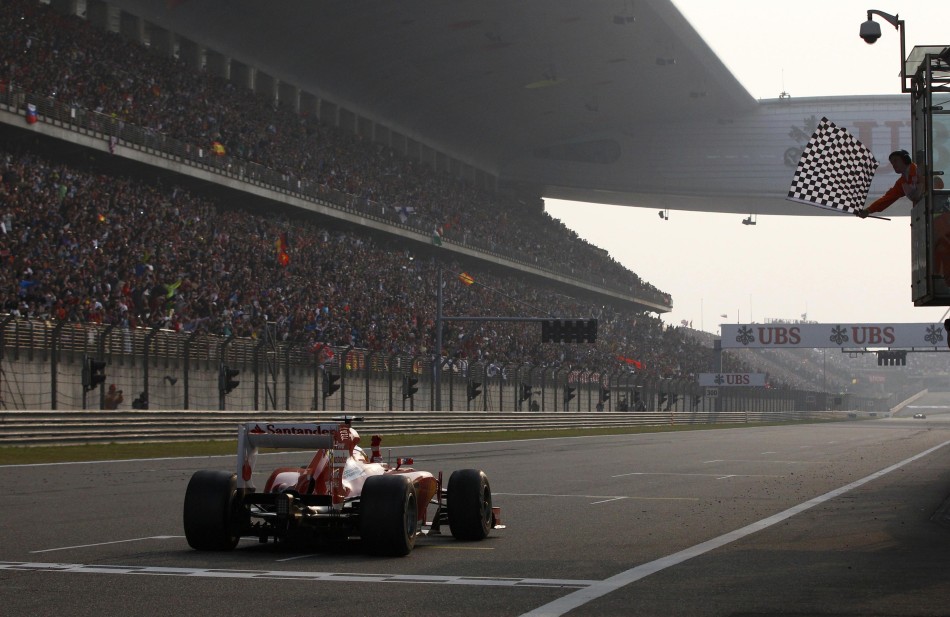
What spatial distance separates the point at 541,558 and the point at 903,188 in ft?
14.4

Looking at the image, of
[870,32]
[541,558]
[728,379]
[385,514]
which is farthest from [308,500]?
[728,379]

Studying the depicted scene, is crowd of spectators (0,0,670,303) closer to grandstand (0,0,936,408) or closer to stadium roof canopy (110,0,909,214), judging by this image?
grandstand (0,0,936,408)

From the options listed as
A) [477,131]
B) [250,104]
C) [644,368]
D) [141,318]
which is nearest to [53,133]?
[141,318]

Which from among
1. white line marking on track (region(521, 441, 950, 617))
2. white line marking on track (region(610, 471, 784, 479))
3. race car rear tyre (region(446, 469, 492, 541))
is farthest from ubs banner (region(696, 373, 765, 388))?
Answer: race car rear tyre (region(446, 469, 492, 541))

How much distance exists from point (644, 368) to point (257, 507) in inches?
2528

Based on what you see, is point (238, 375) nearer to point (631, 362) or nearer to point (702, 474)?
point (702, 474)

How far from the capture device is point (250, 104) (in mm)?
48750

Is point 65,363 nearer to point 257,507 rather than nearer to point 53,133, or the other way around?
point 53,133

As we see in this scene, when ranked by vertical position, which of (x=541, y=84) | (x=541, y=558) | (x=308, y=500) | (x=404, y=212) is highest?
(x=541, y=84)

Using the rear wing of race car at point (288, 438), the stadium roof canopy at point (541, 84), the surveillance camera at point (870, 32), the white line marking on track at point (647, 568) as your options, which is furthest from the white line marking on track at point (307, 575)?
the stadium roof canopy at point (541, 84)

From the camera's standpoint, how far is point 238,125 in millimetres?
46219

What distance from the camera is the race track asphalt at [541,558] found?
7.43 m

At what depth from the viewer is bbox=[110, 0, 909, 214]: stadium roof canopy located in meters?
49.9

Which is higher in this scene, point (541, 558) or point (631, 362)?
point (631, 362)
